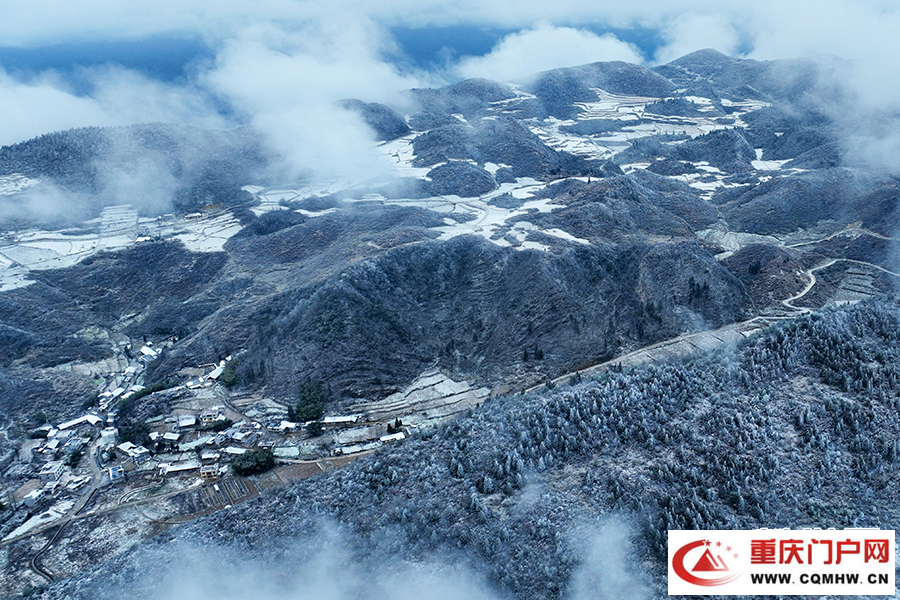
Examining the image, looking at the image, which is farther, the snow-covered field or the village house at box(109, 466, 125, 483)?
the snow-covered field

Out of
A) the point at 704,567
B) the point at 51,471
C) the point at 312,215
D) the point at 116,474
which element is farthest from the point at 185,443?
the point at 312,215

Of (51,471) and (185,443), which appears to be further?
(185,443)

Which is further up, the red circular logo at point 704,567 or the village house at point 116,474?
the red circular logo at point 704,567

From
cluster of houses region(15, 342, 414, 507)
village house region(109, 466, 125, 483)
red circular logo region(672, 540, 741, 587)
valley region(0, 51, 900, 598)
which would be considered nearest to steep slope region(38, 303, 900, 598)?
valley region(0, 51, 900, 598)

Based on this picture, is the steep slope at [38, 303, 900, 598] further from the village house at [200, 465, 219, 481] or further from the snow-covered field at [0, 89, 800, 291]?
the snow-covered field at [0, 89, 800, 291]

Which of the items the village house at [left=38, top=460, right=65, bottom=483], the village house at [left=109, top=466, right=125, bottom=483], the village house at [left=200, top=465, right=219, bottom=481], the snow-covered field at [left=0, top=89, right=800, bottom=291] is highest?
the snow-covered field at [left=0, top=89, right=800, bottom=291]

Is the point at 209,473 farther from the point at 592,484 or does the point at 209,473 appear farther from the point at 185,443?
→ the point at 592,484

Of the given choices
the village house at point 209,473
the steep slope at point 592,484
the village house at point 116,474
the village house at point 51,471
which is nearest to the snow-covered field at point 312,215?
the steep slope at point 592,484

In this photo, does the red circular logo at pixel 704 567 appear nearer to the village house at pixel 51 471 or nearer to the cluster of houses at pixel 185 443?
the cluster of houses at pixel 185 443

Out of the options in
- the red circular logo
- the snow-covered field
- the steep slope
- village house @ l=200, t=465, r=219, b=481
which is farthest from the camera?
the snow-covered field

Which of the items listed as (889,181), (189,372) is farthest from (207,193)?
(889,181)

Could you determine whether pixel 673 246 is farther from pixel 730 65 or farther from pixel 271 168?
pixel 730 65
